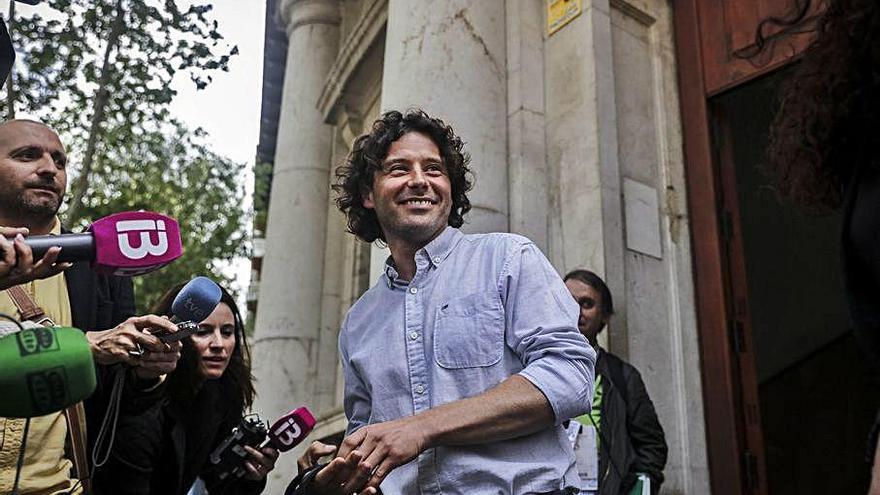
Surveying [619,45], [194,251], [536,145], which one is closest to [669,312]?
[536,145]

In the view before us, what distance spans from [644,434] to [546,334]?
2606mm

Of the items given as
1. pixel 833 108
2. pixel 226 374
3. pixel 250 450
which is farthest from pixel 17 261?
pixel 226 374

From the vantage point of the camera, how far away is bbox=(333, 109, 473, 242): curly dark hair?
8.69 ft

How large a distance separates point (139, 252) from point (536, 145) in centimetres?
376

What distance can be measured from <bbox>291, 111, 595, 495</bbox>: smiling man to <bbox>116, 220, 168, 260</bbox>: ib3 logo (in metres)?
0.56

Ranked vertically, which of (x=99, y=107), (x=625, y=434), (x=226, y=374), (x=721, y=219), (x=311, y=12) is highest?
(x=311, y=12)

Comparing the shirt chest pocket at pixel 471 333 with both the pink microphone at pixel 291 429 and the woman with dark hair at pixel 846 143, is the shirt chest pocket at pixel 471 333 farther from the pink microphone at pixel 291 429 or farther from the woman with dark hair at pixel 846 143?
the pink microphone at pixel 291 429

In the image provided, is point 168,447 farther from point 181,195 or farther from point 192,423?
point 181,195

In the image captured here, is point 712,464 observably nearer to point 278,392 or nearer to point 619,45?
point 619,45

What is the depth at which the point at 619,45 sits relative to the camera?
5.86 m

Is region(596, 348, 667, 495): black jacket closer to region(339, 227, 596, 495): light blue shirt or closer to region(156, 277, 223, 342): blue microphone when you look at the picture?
region(339, 227, 596, 495): light blue shirt

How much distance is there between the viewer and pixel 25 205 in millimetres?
2869

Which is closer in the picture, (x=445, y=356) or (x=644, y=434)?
(x=445, y=356)

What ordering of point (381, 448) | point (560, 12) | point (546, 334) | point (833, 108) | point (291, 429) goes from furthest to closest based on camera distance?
point (560, 12)
point (291, 429)
point (546, 334)
point (381, 448)
point (833, 108)
